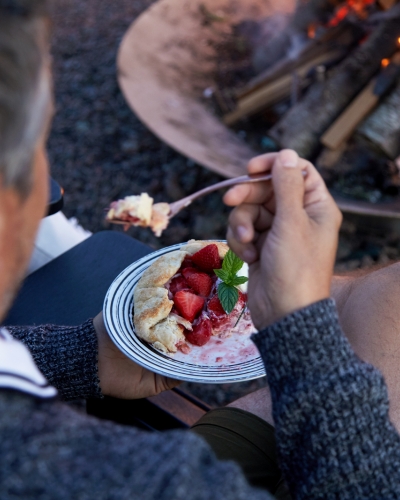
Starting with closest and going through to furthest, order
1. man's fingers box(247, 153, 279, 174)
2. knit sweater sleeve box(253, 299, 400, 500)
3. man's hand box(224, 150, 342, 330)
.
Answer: knit sweater sleeve box(253, 299, 400, 500) → man's hand box(224, 150, 342, 330) → man's fingers box(247, 153, 279, 174)

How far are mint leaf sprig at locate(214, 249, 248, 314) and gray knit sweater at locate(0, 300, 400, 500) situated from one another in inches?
13.6

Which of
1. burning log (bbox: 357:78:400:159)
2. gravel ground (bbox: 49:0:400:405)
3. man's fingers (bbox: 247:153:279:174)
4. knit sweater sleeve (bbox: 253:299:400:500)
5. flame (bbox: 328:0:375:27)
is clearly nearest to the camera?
knit sweater sleeve (bbox: 253:299:400:500)

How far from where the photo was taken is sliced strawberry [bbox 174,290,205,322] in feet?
4.48

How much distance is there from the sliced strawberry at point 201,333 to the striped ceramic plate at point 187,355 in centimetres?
2

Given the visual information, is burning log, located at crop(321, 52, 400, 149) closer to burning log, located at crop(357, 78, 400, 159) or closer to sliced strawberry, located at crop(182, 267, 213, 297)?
burning log, located at crop(357, 78, 400, 159)

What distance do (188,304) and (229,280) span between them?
0.13 meters

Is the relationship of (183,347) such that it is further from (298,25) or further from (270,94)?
(298,25)

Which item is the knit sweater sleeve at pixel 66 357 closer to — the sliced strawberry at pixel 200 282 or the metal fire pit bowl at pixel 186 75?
the sliced strawberry at pixel 200 282

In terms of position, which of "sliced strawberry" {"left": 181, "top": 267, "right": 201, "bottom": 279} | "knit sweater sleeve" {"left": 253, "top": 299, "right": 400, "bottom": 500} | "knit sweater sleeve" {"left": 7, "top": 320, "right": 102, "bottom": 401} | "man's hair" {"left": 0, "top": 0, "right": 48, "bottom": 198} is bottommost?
"knit sweater sleeve" {"left": 7, "top": 320, "right": 102, "bottom": 401}

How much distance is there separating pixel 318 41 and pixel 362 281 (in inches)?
88.6

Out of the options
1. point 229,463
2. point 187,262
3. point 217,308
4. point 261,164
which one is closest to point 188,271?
point 187,262

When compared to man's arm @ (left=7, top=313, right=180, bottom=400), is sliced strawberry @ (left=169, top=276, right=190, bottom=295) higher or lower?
higher

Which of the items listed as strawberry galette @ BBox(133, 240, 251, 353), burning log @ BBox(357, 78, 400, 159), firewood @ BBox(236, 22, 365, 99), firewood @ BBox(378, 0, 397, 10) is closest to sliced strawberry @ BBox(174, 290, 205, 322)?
strawberry galette @ BBox(133, 240, 251, 353)

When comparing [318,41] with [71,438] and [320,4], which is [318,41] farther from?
[71,438]
